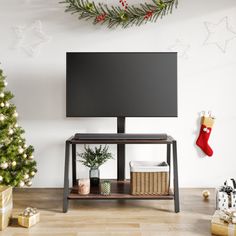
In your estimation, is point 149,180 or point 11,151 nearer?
point 149,180

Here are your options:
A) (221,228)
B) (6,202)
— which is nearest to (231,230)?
(221,228)

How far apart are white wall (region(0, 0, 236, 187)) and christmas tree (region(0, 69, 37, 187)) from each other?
0.41 meters

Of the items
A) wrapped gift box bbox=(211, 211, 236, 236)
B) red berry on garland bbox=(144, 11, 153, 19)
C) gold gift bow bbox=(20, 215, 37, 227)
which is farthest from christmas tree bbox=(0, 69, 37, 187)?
wrapped gift box bbox=(211, 211, 236, 236)

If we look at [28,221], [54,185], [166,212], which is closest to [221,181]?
[166,212]

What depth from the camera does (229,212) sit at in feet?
7.71

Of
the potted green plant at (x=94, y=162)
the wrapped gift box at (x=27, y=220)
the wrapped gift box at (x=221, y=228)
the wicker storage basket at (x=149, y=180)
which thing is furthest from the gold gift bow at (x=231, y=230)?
the wrapped gift box at (x=27, y=220)

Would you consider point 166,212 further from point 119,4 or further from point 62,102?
point 119,4

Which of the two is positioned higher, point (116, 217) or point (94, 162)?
point (94, 162)

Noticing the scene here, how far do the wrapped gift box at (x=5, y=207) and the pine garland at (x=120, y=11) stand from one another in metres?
1.76

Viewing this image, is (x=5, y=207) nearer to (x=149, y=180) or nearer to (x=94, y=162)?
(x=94, y=162)

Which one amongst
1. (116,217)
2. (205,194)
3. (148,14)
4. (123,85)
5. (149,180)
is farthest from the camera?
(148,14)

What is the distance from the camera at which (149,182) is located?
274cm

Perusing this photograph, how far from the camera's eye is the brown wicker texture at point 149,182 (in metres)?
2.73

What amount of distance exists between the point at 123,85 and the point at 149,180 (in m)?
0.82
